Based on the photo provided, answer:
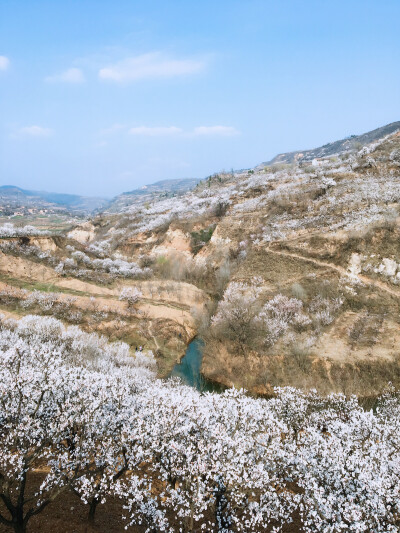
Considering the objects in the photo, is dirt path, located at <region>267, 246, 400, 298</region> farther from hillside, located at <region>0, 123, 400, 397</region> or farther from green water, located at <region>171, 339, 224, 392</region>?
green water, located at <region>171, 339, 224, 392</region>

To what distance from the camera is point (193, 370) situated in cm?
3988

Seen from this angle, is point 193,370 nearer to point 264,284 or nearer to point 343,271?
point 264,284

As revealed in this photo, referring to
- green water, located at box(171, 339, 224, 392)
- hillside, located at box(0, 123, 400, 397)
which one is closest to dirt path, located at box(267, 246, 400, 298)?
hillside, located at box(0, 123, 400, 397)

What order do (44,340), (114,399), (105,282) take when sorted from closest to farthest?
(114,399)
(44,340)
(105,282)

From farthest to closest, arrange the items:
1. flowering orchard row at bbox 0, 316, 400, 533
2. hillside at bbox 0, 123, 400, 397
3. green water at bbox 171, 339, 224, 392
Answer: green water at bbox 171, 339, 224, 392, hillside at bbox 0, 123, 400, 397, flowering orchard row at bbox 0, 316, 400, 533

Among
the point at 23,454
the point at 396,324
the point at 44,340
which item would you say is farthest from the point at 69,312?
the point at 396,324

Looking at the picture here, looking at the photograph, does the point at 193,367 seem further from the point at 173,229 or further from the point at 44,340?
the point at 173,229

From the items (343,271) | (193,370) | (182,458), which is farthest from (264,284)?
(182,458)

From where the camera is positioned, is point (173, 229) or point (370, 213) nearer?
point (370, 213)

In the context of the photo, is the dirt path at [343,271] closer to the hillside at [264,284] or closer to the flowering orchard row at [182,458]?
the hillside at [264,284]

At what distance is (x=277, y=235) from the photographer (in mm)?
58594

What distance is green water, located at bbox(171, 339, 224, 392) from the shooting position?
119 feet

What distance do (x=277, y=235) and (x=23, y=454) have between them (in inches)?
2084

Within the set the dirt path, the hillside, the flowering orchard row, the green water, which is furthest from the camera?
the dirt path
